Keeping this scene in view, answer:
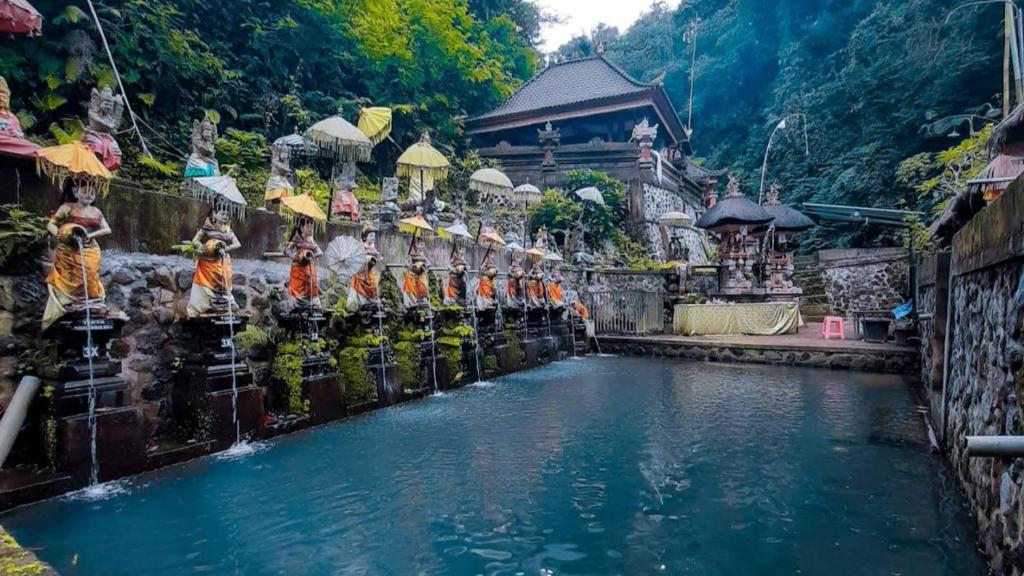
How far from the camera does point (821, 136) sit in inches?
1183

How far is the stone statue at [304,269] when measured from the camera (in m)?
7.19

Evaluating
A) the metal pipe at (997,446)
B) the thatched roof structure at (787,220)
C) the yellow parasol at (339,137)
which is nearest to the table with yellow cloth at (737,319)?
the thatched roof structure at (787,220)

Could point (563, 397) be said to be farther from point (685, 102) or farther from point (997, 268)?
point (685, 102)

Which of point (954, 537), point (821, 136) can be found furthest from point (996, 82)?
point (954, 537)

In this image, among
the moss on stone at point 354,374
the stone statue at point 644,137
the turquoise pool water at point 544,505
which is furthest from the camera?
the stone statue at point 644,137

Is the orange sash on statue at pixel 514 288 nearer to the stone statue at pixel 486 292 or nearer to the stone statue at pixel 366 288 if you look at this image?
the stone statue at pixel 486 292

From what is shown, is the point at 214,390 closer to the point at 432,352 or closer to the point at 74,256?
the point at 74,256

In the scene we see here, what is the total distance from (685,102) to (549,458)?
4227 cm

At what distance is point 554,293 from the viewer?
14.4 metres

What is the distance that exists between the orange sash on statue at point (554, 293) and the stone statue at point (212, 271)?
9.21m

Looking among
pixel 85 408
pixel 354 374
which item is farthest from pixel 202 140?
pixel 85 408

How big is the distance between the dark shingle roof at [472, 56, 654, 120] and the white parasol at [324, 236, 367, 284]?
56.6ft

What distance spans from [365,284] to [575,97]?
18436 millimetres

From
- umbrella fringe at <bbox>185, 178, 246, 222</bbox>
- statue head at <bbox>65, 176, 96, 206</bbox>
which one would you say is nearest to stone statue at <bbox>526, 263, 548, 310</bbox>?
umbrella fringe at <bbox>185, 178, 246, 222</bbox>
